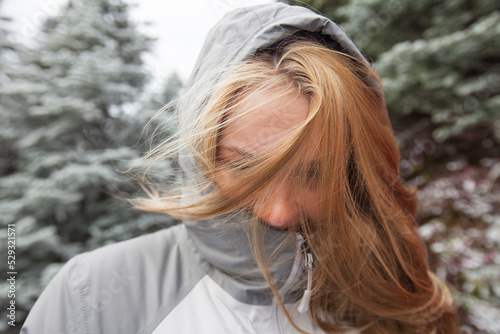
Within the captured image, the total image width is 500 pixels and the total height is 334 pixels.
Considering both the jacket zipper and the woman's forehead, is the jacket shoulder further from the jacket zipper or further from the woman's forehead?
the woman's forehead

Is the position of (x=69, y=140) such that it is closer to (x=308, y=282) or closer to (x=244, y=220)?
(x=244, y=220)

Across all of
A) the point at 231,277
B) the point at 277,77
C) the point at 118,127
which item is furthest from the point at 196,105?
the point at 118,127

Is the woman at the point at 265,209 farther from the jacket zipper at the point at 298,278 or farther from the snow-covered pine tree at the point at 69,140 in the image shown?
the snow-covered pine tree at the point at 69,140

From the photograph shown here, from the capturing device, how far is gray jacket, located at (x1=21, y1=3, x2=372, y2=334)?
0.93 meters

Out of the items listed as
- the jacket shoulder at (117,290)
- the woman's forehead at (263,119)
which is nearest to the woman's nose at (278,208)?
the woman's forehead at (263,119)

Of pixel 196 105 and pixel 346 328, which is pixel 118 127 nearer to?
pixel 196 105

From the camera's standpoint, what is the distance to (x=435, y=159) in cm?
354

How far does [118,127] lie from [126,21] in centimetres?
108

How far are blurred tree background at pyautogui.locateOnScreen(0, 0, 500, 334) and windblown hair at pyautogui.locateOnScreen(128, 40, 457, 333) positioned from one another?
1333 mm

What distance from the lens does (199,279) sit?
1.05 metres

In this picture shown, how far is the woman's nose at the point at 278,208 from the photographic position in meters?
0.92

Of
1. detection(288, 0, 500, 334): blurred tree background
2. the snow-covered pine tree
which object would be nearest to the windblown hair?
the snow-covered pine tree

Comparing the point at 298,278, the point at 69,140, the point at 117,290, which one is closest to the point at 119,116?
the point at 69,140

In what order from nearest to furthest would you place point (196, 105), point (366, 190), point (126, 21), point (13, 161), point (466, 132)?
point (196, 105), point (366, 190), point (13, 161), point (126, 21), point (466, 132)
